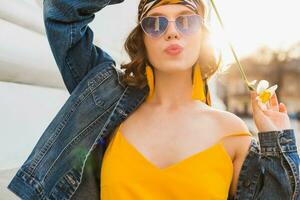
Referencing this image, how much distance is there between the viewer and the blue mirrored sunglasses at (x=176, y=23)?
1.59 meters

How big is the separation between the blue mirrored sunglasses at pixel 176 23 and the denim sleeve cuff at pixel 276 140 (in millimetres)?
399

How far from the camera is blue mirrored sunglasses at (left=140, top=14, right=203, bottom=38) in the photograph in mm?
1591

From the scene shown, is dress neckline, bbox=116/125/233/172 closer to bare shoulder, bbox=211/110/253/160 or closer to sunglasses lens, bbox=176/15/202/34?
bare shoulder, bbox=211/110/253/160

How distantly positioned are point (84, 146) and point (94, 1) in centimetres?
47

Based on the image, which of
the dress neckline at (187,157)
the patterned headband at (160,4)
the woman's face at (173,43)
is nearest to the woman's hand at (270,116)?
the dress neckline at (187,157)

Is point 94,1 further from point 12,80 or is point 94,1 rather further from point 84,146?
point 12,80

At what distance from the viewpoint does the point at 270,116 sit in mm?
1589

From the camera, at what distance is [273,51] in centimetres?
4072

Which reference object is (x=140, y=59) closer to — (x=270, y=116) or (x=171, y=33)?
(x=171, y=33)

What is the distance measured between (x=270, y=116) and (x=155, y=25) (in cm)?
47

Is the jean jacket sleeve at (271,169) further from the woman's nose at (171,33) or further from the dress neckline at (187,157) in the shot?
the woman's nose at (171,33)

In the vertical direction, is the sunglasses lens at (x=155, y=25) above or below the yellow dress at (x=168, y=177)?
above

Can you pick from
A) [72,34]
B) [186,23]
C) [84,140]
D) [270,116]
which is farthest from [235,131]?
[72,34]

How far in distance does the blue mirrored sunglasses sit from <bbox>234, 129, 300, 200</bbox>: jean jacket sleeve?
15.6 inches
